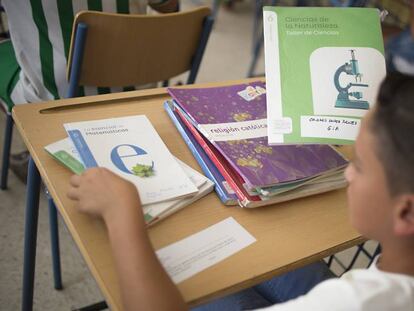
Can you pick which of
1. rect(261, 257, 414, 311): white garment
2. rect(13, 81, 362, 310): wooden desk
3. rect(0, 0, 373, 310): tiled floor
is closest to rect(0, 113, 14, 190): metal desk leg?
rect(0, 0, 373, 310): tiled floor

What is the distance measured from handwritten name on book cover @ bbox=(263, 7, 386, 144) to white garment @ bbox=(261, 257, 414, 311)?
0.31 meters

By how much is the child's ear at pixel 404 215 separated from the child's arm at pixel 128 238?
303mm

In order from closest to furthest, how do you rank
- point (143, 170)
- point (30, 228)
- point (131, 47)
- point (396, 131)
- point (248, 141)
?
point (396, 131) < point (143, 170) < point (248, 141) < point (30, 228) < point (131, 47)

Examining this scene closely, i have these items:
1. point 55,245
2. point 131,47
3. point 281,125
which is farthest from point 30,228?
point 281,125

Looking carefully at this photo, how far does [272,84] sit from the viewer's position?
0.85m

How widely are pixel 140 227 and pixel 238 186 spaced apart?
0.73ft

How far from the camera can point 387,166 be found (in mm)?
562

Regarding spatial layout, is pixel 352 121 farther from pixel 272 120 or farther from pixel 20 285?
pixel 20 285

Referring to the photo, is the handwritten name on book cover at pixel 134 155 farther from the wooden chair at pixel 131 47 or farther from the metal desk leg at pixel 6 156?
the metal desk leg at pixel 6 156

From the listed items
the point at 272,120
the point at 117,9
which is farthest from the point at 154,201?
the point at 117,9

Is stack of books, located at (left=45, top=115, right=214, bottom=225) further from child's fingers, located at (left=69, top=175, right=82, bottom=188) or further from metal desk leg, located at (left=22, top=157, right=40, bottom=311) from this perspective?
metal desk leg, located at (left=22, top=157, right=40, bottom=311)

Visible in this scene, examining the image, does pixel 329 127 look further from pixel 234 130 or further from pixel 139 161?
pixel 139 161

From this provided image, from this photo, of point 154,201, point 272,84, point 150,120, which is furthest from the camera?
point 150,120

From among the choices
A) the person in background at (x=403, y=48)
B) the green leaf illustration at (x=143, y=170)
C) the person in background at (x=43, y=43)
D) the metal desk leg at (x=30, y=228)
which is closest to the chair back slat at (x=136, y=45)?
the person in background at (x=43, y=43)
